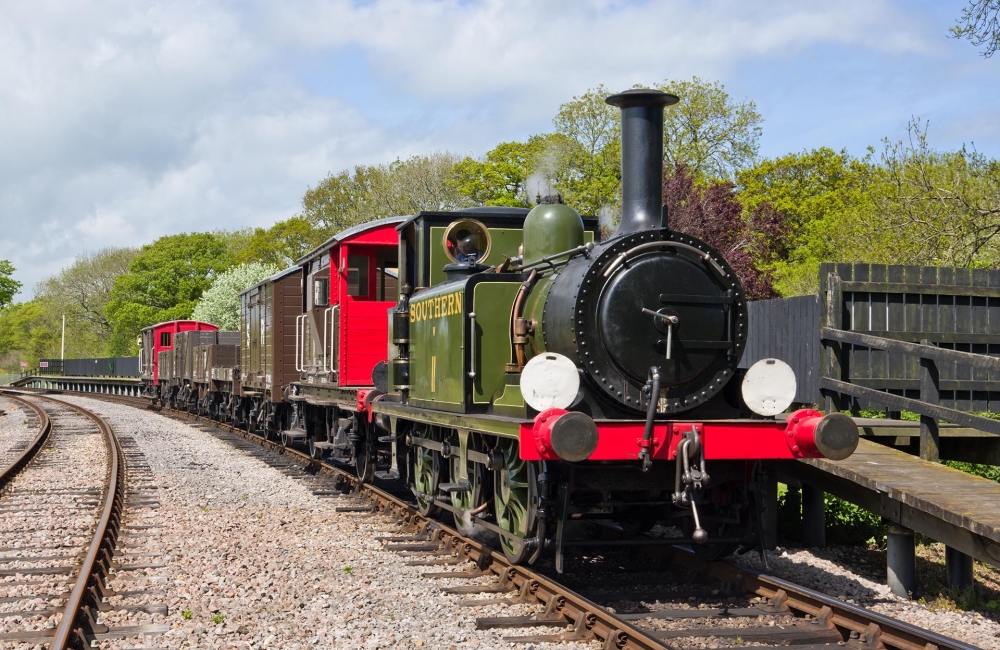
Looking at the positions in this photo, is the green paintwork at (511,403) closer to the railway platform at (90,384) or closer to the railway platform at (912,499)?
the railway platform at (912,499)

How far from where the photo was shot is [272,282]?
16.5 metres

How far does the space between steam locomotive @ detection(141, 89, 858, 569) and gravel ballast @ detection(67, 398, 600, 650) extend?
2.58ft

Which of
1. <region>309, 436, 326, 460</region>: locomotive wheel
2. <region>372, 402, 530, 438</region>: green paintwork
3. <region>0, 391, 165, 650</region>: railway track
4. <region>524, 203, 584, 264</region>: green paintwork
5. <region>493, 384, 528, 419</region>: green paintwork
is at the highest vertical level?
<region>524, 203, 584, 264</region>: green paintwork

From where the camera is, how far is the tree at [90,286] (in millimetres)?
74938

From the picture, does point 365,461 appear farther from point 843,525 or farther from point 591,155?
point 591,155

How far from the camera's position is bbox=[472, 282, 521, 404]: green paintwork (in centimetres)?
750

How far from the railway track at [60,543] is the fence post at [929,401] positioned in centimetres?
570

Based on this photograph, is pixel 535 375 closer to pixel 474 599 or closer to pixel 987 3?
pixel 474 599

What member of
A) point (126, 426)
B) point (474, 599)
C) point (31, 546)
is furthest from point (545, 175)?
point (126, 426)

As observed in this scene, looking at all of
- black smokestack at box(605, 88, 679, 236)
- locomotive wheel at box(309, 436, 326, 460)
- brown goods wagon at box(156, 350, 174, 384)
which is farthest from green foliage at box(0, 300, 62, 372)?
black smokestack at box(605, 88, 679, 236)

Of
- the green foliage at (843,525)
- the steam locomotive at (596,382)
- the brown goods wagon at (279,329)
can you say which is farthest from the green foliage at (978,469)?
the brown goods wagon at (279,329)

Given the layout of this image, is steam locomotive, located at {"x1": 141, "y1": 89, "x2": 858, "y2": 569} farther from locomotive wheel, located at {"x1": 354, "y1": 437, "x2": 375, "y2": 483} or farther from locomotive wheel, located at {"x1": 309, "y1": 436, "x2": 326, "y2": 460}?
locomotive wheel, located at {"x1": 309, "y1": 436, "x2": 326, "y2": 460}

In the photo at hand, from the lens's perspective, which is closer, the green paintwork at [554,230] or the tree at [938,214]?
the green paintwork at [554,230]

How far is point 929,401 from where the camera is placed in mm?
7762
